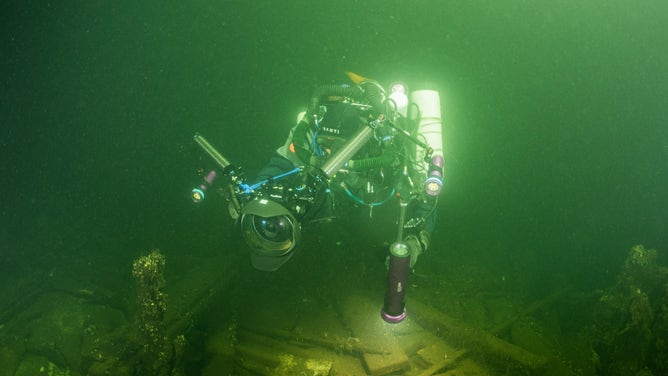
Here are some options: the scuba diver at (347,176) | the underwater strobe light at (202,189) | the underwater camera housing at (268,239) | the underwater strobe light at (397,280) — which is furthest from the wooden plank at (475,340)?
the underwater strobe light at (202,189)

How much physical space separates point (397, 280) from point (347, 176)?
1.35 meters

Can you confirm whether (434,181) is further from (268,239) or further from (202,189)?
(202,189)

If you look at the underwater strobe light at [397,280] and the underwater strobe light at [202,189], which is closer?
the underwater strobe light at [397,280]

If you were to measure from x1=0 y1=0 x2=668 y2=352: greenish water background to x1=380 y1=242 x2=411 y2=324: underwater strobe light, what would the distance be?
18.8 feet

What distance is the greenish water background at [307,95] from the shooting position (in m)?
9.59

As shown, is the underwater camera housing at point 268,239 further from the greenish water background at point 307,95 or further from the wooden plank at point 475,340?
the greenish water background at point 307,95

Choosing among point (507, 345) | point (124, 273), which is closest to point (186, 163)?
point (124, 273)

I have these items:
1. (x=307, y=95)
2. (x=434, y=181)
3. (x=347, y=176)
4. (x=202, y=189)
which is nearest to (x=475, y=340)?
(x=434, y=181)

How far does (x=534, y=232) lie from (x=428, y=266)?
596 cm

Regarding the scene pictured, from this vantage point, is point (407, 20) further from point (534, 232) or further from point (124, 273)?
point (124, 273)

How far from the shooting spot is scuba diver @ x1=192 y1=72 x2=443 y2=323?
2.55 m

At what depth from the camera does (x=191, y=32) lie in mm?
12484

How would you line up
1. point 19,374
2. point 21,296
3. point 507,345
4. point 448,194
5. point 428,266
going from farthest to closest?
point 448,194
point 428,266
point 21,296
point 19,374
point 507,345

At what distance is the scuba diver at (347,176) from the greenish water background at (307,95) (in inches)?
192
